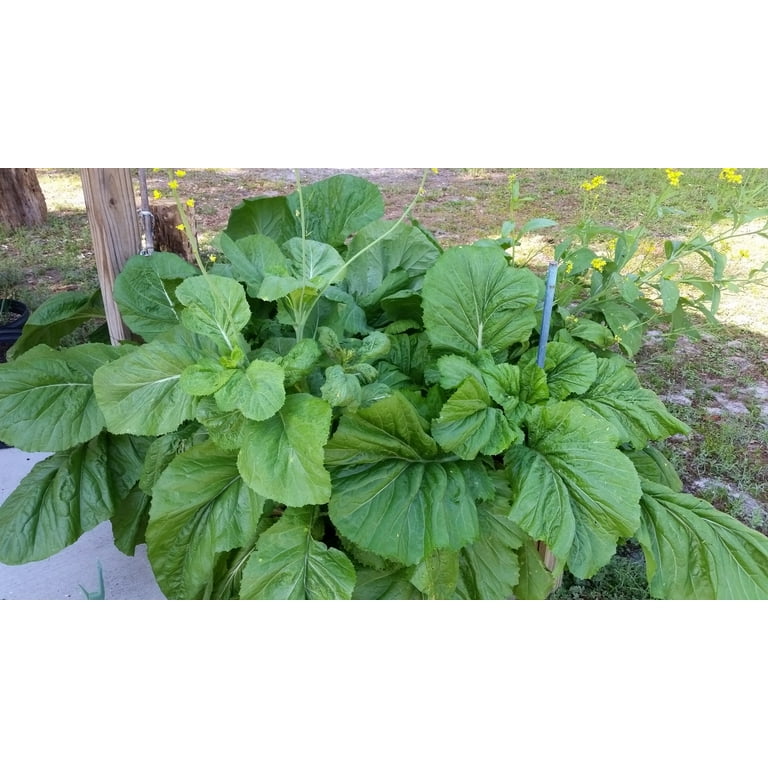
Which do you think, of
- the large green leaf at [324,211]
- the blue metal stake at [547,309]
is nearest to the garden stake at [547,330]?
the blue metal stake at [547,309]

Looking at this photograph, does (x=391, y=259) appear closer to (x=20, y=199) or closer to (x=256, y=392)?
(x=256, y=392)

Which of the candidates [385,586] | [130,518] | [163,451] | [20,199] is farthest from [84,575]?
[20,199]

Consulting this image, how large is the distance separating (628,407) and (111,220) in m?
1.96

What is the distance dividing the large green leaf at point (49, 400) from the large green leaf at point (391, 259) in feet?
3.09

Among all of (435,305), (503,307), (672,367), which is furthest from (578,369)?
(672,367)

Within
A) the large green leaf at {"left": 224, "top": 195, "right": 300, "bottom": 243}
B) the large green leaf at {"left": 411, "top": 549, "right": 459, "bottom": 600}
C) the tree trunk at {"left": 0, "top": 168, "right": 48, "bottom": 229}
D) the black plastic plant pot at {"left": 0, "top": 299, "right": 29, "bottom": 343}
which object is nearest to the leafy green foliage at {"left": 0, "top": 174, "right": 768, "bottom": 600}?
the large green leaf at {"left": 411, "top": 549, "right": 459, "bottom": 600}

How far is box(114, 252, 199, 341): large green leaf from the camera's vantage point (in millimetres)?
2391

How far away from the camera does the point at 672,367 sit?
3.95 meters

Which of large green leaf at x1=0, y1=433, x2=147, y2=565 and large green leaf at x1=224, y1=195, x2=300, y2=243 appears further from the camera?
large green leaf at x1=224, y1=195, x2=300, y2=243

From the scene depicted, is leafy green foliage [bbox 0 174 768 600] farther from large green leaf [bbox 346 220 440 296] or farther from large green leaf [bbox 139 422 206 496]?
large green leaf [bbox 346 220 440 296]

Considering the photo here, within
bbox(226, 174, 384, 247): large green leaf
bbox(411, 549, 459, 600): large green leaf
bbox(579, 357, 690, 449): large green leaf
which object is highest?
bbox(226, 174, 384, 247): large green leaf

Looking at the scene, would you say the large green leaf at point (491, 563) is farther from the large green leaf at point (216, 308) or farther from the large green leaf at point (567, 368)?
the large green leaf at point (216, 308)

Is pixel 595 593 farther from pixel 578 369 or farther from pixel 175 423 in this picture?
A: pixel 175 423

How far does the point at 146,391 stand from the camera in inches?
77.6
